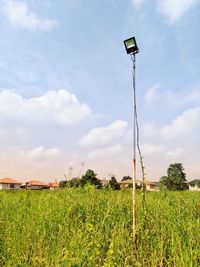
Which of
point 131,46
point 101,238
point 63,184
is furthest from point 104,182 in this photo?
point 131,46

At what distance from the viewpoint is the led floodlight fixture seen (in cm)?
435

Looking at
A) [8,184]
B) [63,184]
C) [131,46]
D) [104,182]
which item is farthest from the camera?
[8,184]

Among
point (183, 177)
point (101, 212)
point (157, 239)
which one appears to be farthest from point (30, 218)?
point (183, 177)

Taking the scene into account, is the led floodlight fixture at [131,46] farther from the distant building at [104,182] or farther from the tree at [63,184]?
the tree at [63,184]

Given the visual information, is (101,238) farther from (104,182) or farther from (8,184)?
(8,184)

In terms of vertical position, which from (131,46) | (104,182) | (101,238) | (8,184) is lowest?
(101,238)

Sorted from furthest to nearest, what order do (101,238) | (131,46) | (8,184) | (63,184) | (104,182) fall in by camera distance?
(8,184), (63,184), (104,182), (131,46), (101,238)

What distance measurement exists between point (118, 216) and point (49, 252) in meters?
1.60

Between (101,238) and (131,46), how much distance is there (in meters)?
2.53

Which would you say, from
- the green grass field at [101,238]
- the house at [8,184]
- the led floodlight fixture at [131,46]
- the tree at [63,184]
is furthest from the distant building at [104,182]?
the house at [8,184]

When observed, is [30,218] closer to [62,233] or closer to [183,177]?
[62,233]

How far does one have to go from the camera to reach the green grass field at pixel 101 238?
3.49 meters

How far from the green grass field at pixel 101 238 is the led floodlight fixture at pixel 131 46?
91.8 inches

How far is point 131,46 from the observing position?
14.4 feet
